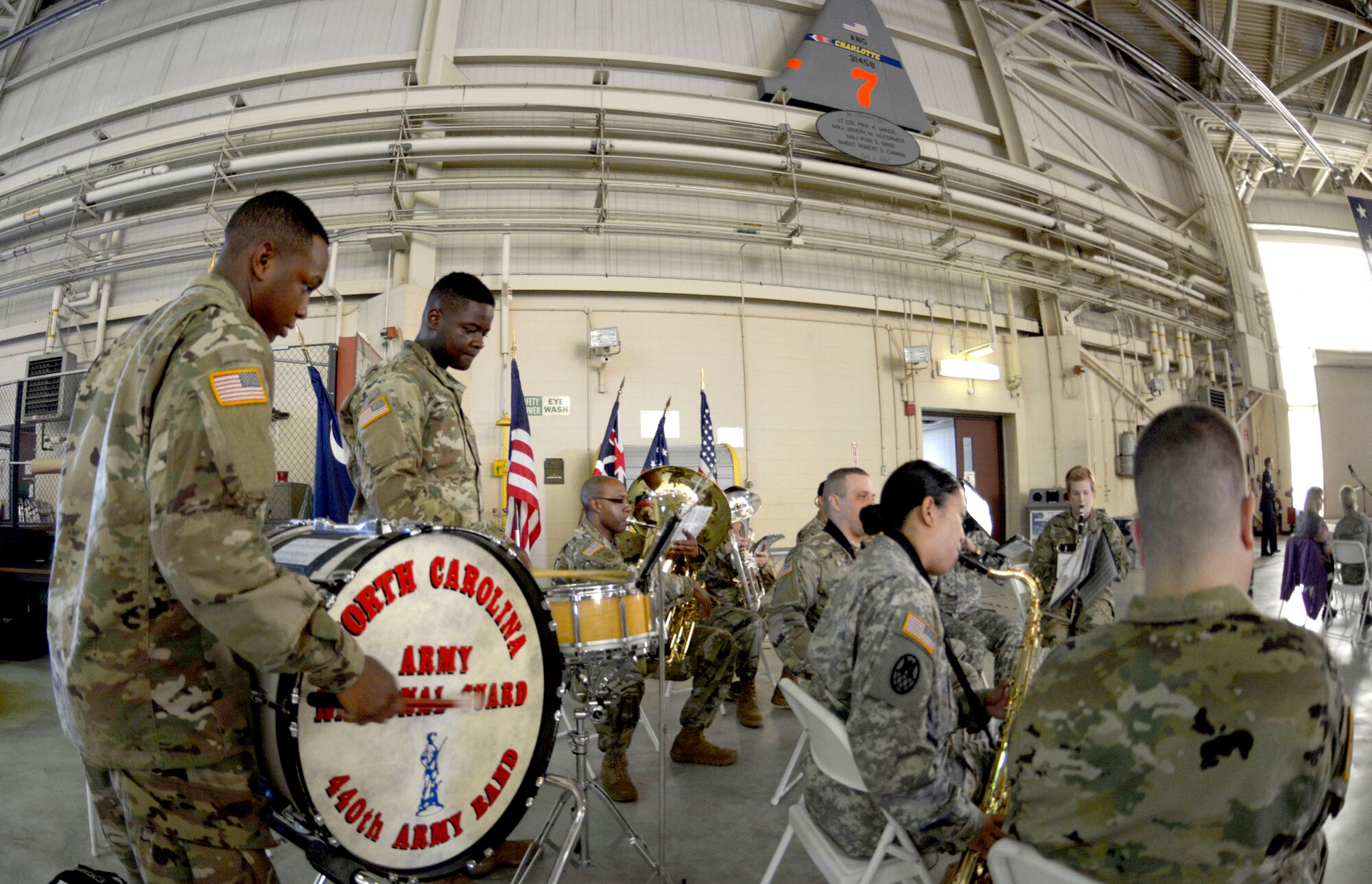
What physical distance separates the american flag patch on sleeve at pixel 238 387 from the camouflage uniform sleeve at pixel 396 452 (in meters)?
0.88

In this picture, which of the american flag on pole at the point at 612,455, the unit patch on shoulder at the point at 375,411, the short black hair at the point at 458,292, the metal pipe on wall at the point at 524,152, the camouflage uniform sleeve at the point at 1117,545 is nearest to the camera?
the unit patch on shoulder at the point at 375,411

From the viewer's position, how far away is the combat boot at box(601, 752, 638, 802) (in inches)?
120

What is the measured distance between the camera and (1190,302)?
1155 centimetres

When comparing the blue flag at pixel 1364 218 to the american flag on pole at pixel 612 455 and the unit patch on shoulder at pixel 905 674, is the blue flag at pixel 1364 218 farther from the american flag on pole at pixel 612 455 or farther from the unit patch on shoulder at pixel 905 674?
the unit patch on shoulder at pixel 905 674

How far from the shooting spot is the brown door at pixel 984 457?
10.0 meters

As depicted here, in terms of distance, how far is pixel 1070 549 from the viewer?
4660 mm

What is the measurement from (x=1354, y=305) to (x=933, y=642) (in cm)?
1967

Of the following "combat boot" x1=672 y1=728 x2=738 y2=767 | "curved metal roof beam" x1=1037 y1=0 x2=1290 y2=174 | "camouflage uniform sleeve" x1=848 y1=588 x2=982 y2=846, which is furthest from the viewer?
"curved metal roof beam" x1=1037 y1=0 x2=1290 y2=174

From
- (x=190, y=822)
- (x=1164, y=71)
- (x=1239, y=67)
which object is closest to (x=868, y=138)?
(x=1164, y=71)

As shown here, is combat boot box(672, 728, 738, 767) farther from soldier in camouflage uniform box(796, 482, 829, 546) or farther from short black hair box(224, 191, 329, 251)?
short black hair box(224, 191, 329, 251)

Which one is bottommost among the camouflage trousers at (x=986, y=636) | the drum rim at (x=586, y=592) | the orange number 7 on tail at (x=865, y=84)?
the camouflage trousers at (x=986, y=636)

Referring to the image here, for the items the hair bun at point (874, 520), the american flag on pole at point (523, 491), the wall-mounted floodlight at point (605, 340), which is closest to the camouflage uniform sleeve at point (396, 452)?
the hair bun at point (874, 520)

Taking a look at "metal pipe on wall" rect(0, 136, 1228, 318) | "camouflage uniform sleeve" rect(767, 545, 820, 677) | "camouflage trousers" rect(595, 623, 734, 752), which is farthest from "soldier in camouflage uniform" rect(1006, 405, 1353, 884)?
"metal pipe on wall" rect(0, 136, 1228, 318)

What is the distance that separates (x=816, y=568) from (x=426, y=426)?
1.92 meters
